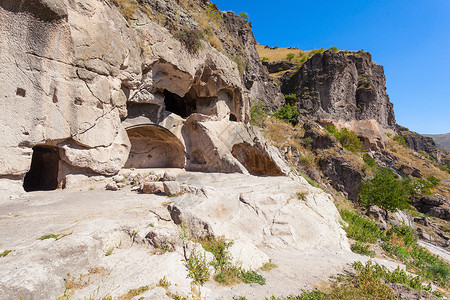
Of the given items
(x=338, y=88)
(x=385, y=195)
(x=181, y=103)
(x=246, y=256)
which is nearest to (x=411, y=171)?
(x=338, y=88)

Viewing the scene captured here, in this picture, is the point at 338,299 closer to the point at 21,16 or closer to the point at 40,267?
the point at 40,267

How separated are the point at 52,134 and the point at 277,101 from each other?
29.3 metres

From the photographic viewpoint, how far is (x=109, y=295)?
2.46m

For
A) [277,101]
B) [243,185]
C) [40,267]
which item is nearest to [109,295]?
[40,267]

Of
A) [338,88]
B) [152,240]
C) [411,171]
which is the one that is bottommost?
[152,240]

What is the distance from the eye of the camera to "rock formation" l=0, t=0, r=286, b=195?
5.62 metres

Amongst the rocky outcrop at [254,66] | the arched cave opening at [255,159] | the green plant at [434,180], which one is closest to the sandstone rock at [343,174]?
the rocky outcrop at [254,66]

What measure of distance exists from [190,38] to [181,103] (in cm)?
487

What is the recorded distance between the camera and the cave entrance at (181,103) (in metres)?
13.7

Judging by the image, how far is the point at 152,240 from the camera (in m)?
3.64

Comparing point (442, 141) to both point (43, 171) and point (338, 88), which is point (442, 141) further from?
point (43, 171)

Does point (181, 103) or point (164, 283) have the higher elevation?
point (181, 103)

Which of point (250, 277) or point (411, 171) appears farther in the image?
point (411, 171)

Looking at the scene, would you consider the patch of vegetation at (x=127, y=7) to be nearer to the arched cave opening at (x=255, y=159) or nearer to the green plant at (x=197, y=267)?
the arched cave opening at (x=255, y=159)
